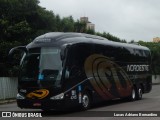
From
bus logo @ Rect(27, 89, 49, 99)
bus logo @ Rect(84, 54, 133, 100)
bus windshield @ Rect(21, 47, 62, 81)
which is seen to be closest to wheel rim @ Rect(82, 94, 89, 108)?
bus logo @ Rect(84, 54, 133, 100)

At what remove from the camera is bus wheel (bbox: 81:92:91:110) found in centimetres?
1977

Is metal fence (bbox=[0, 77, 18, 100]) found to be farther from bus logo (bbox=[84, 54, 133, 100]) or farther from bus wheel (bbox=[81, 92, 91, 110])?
bus wheel (bbox=[81, 92, 91, 110])

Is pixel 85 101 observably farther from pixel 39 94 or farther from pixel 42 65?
pixel 42 65

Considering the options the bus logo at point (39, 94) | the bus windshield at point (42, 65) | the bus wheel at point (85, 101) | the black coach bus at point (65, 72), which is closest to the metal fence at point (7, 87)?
the black coach bus at point (65, 72)

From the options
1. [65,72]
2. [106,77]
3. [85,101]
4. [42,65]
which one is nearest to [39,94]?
[42,65]

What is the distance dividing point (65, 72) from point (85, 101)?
2.34 metres

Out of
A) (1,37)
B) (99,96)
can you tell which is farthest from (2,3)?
(99,96)

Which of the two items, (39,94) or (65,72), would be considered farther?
(65,72)

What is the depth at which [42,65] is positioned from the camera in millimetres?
18250

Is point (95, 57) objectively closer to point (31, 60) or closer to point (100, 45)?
point (100, 45)

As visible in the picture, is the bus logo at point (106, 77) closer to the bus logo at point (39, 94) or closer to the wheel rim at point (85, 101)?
the wheel rim at point (85, 101)

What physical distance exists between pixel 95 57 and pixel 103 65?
3.83ft

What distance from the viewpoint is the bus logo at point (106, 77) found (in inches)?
827

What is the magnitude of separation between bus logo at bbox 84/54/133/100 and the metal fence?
10123 millimetres
